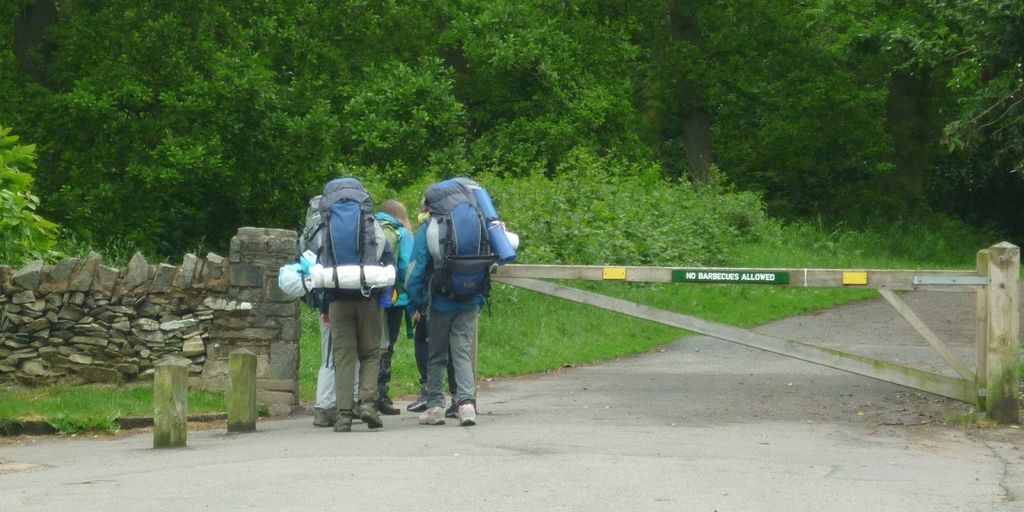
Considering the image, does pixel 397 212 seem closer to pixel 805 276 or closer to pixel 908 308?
pixel 805 276

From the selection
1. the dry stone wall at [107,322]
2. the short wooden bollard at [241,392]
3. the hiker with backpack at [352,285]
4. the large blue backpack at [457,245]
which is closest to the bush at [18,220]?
the dry stone wall at [107,322]

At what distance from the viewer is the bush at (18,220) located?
14.4 metres

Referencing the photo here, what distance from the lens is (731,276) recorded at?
11539 millimetres

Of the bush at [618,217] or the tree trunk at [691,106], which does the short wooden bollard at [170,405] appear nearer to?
the bush at [618,217]

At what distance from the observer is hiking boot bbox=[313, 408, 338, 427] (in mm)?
11414

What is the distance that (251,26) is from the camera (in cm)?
2698

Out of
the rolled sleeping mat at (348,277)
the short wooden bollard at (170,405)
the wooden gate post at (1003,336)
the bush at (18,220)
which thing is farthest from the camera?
the bush at (18,220)

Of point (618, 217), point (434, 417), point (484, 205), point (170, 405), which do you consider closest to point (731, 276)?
point (484, 205)

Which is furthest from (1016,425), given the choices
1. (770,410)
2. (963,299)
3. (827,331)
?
(963,299)

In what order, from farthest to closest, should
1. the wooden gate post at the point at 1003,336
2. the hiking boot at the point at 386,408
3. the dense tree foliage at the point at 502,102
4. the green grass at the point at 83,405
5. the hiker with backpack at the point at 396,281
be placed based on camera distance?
1. the dense tree foliage at the point at 502,102
2. the hiking boot at the point at 386,408
3. the green grass at the point at 83,405
4. the hiker with backpack at the point at 396,281
5. the wooden gate post at the point at 1003,336

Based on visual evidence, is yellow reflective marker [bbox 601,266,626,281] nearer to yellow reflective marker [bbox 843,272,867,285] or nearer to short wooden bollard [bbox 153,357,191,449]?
yellow reflective marker [bbox 843,272,867,285]

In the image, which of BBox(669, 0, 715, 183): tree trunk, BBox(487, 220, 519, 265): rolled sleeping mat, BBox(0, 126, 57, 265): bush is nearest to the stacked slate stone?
BBox(0, 126, 57, 265): bush

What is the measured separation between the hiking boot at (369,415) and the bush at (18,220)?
533 cm

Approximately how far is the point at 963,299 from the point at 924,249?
884 cm
